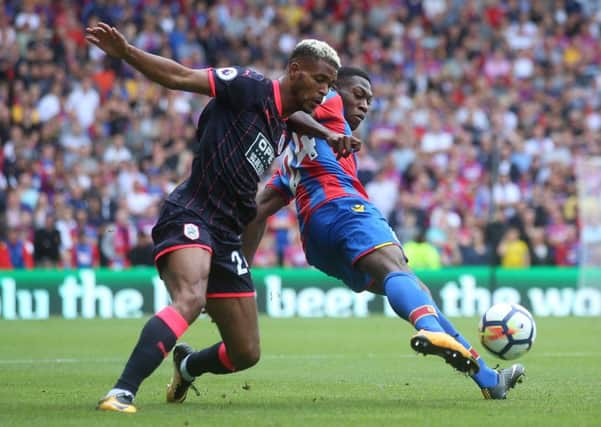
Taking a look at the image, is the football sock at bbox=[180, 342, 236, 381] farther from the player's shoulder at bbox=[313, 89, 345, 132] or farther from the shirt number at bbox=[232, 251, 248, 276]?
the player's shoulder at bbox=[313, 89, 345, 132]

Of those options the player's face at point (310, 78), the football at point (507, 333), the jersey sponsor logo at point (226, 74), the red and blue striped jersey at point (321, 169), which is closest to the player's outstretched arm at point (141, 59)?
the jersey sponsor logo at point (226, 74)

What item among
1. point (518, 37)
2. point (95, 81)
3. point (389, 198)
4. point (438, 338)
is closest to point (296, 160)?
point (438, 338)

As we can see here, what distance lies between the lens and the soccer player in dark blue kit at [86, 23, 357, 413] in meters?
7.20

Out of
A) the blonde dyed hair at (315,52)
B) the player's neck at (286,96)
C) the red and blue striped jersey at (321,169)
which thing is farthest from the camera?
the red and blue striped jersey at (321,169)

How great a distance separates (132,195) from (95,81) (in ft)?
9.22

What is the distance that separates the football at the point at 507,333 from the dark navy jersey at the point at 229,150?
7.03 ft

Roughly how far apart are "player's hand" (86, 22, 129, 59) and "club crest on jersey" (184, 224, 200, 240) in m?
1.06

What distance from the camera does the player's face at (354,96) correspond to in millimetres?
9344

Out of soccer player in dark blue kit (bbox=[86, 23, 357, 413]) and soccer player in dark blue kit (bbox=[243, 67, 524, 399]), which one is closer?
soccer player in dark blue kit (bbox=[86, 23, 357, 413])

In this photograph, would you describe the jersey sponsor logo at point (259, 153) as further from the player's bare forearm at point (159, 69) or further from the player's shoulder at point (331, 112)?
the player's shoulder at point (331, 112)

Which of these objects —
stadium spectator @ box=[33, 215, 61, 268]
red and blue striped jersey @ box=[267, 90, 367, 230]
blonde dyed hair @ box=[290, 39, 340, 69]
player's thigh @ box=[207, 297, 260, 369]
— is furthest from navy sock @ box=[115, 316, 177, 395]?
stadium spectator @ box=[33, 215, 61, 268]

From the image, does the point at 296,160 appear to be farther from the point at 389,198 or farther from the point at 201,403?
the point at 389,198

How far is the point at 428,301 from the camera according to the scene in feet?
26.0

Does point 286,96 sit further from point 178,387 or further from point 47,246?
point 47,246
